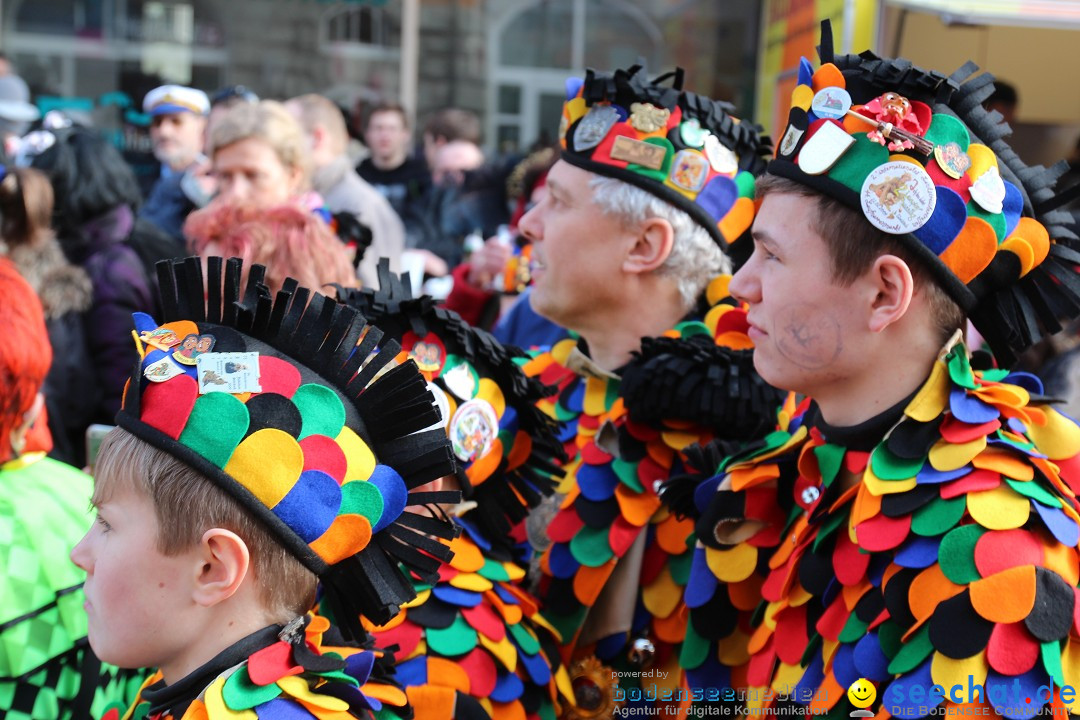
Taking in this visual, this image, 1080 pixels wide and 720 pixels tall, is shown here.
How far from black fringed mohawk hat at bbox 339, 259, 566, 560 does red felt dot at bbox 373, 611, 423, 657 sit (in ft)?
0.94

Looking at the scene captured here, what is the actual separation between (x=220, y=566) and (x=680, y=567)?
3.99 ft

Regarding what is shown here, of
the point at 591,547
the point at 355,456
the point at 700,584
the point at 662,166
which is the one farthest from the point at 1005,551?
the point at 662,166

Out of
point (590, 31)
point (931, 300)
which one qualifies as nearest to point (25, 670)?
point (931, 300)

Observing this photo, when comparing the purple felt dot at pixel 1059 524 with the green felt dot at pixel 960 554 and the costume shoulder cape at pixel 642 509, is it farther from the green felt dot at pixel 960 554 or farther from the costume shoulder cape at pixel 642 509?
the costume shoulder cape at pixel 642 509

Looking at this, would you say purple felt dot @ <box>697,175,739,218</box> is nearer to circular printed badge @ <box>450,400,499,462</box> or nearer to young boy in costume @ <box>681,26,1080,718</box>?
young boy in costume @ <box>681,26,1080,718</box>

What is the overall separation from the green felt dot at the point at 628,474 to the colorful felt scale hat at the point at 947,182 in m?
0.84

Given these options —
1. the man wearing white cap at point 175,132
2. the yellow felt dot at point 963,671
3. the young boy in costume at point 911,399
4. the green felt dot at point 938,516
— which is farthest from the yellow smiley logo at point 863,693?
the man wearing white cap at point 175,132

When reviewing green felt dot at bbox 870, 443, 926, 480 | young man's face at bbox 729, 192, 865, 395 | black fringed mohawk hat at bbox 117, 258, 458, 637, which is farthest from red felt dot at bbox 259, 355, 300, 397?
green felt dot at bbox 870, 443, 926, 480

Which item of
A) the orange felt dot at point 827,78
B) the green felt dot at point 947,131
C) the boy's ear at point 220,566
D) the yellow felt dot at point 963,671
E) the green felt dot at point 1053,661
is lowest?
the yellow felt dot at point 963,671

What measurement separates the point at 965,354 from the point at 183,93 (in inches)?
231

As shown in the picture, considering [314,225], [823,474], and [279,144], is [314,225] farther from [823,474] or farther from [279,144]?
[823,474]

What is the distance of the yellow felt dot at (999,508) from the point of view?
178cm

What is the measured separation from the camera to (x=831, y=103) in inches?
81.0

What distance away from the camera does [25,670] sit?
209 cm
